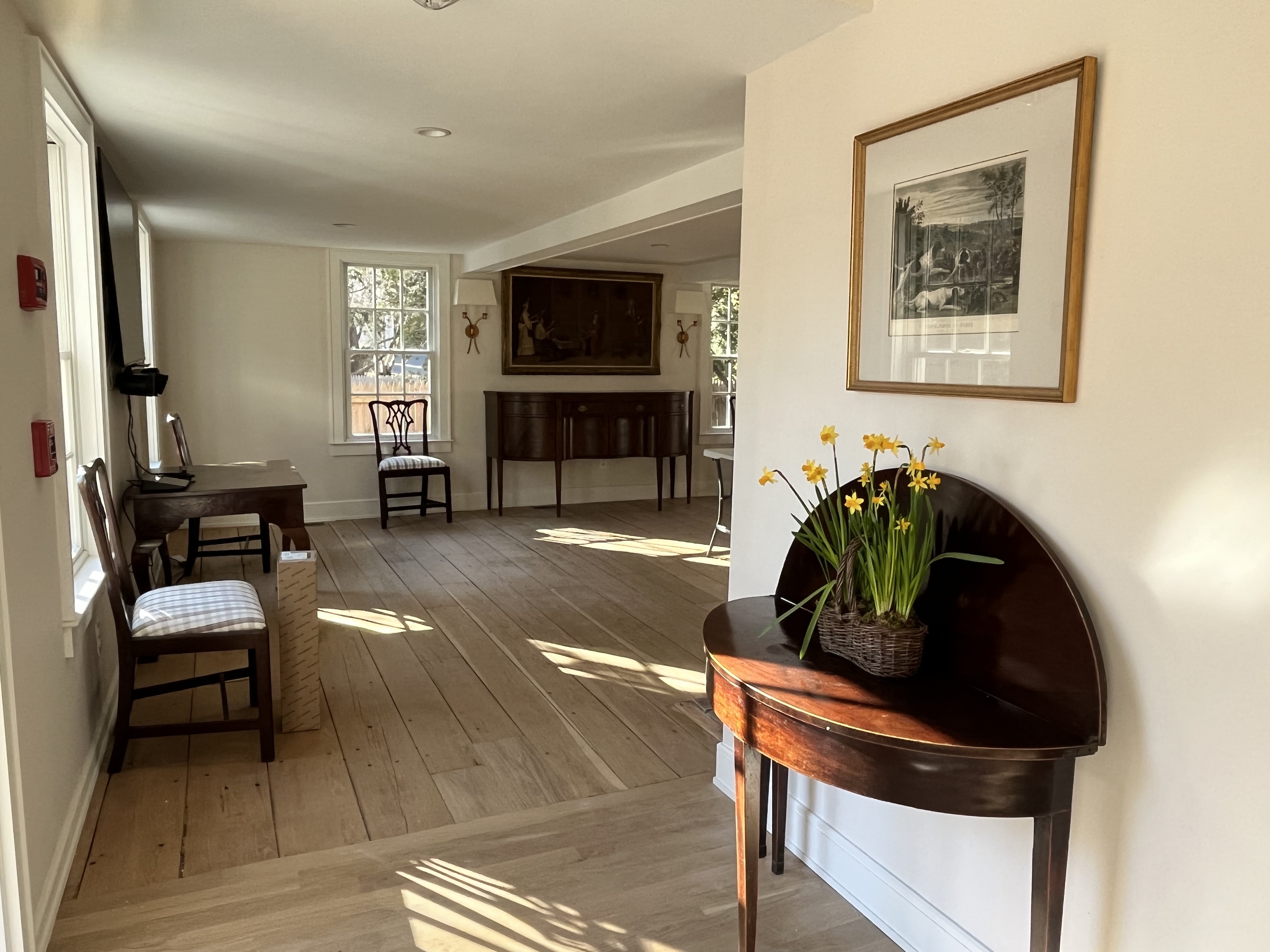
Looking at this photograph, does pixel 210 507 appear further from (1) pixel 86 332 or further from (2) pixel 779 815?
(2) pixel 779 815

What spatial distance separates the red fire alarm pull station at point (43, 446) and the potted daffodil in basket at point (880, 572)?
1.77 m

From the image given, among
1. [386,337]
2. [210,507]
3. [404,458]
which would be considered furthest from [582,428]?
[210,507]

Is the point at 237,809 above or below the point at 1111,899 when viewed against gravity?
below

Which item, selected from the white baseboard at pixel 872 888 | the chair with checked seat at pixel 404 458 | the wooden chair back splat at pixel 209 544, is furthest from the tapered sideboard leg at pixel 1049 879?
the chair with checked seat at pixel 404 458

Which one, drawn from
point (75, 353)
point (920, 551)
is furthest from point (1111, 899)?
point (75, 353)

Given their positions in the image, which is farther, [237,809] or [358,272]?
[358,272]

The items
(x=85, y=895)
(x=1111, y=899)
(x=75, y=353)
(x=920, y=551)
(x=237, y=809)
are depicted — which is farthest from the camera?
(x=75, y=353)

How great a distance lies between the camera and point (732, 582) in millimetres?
2650

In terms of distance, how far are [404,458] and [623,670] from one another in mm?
3669

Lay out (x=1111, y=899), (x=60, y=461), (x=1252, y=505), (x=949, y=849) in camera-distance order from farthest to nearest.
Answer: (x=60, y=461) < (x=949, y=849) < (x=1111, y=899) < (x=1252, y=505)

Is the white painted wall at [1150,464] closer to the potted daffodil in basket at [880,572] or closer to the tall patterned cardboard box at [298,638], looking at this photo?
the potted daffodil in basket at [880,572]

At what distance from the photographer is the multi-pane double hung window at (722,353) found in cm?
840

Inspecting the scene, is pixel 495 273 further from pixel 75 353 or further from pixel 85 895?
pixel 85 895

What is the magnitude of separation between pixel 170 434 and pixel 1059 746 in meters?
6.26
